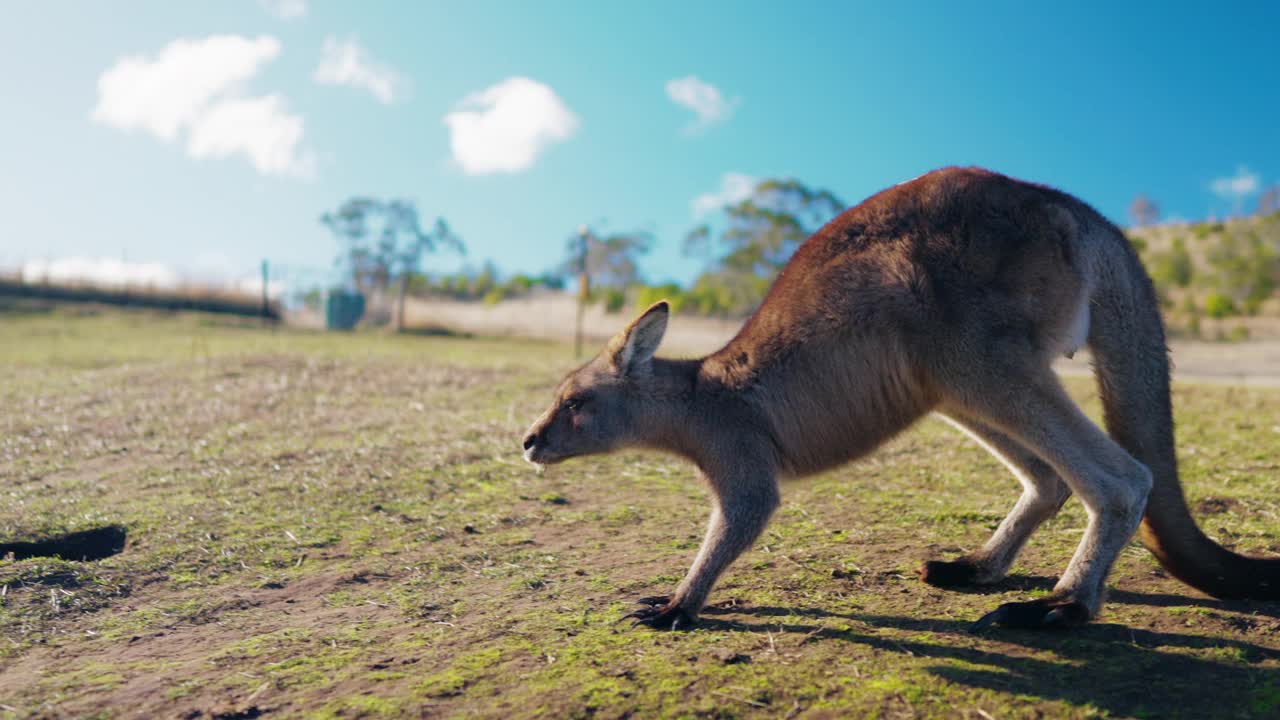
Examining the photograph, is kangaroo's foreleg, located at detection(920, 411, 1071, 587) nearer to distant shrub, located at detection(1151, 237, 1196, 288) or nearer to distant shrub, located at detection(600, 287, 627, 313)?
distant shrub, located at detection(600, 287, 627, 313)

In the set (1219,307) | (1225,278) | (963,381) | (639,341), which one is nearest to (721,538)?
(639,341)

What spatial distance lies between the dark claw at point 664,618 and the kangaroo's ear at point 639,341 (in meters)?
1.34

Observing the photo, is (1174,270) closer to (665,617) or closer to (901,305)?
(901,305)

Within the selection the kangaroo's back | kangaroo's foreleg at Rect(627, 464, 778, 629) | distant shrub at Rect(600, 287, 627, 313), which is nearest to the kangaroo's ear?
the kangaroo's back

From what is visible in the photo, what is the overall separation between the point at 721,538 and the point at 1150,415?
2.10 meters

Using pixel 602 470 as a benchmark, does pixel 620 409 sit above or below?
above

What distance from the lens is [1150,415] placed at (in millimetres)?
4141

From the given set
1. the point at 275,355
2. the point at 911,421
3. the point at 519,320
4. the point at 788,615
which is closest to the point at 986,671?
the point at 788,615

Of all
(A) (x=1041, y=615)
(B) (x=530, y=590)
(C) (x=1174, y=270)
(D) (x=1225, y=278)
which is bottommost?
(B) (x=530, y=590)

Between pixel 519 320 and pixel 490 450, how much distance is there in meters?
35.4

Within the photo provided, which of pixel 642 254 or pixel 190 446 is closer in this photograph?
pixel 190 446

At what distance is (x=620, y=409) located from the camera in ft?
15.6

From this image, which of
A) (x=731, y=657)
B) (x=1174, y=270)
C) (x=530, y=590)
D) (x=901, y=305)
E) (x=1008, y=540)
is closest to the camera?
(x=731, y=657)

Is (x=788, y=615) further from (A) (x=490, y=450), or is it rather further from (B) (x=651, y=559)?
(A) (x=490, y=450)
